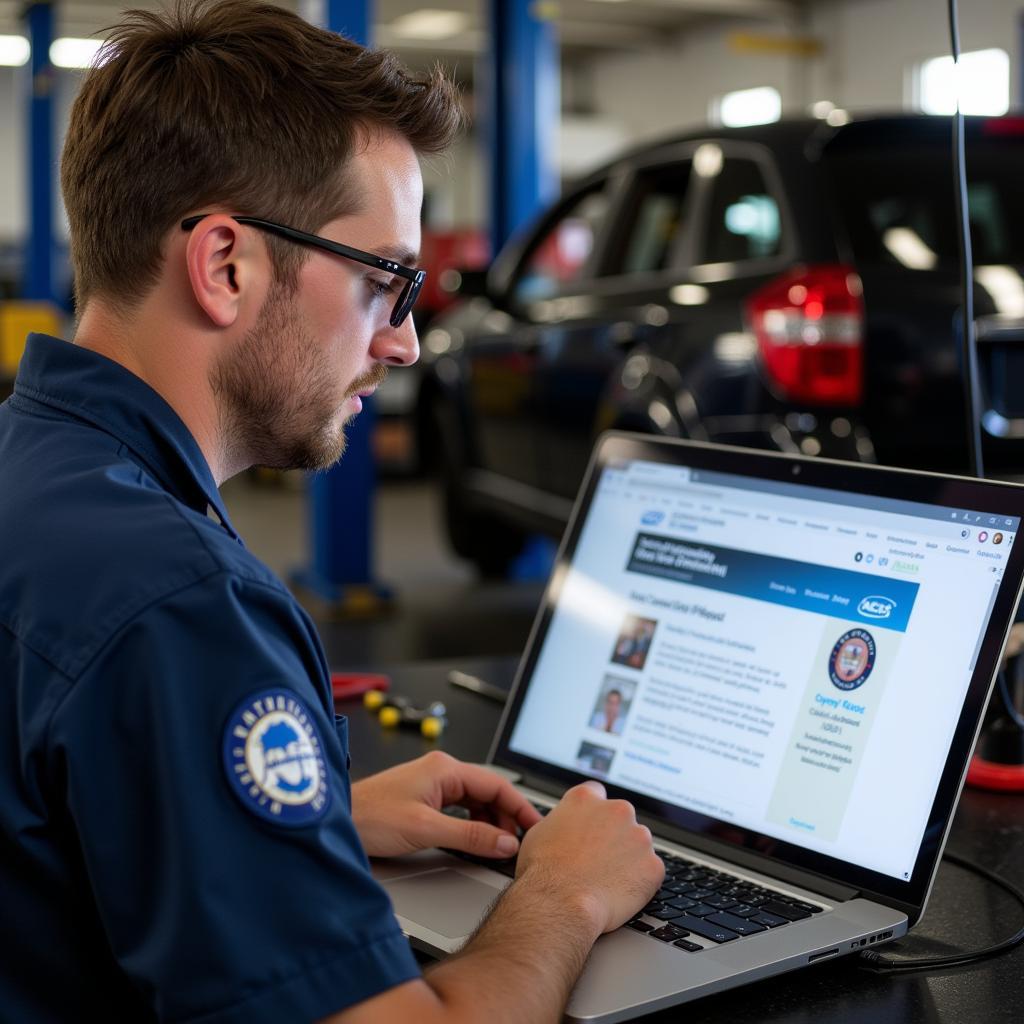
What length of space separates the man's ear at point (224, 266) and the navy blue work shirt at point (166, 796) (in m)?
0.21

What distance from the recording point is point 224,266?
109 centimetres

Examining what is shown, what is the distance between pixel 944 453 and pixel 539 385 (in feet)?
5.37

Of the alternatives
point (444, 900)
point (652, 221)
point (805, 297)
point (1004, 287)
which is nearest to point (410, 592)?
point (652, 221)

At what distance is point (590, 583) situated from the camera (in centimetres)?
146

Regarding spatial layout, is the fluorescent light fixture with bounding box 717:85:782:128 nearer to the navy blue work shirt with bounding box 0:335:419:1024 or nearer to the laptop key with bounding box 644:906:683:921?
the laptop key with bounding box 644:906:683:921

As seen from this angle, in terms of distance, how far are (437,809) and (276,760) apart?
1.61 feet

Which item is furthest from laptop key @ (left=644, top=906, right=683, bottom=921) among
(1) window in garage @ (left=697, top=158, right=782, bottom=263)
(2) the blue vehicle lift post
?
(2) the blue vehicle lift post

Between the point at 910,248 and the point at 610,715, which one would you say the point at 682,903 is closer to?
the point at 610,715

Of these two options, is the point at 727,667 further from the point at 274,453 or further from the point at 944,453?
the point at 944,453

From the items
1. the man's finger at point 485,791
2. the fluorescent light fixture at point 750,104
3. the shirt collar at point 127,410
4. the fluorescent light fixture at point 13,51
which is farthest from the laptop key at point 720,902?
the fluorescent light fixture at point 13,51

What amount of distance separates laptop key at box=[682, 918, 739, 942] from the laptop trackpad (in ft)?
0.49

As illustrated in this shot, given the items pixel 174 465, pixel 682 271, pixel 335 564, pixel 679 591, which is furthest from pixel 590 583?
pixel 335 564

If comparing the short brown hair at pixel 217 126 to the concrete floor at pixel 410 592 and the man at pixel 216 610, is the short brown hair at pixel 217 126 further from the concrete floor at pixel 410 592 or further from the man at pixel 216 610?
the concrete floor at pixel 410 592

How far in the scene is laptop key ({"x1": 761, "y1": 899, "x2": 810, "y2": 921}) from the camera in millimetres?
1099
